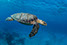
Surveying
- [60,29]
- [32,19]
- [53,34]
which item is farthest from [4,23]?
[32,19]

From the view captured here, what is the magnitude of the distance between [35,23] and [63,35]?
62.9 m

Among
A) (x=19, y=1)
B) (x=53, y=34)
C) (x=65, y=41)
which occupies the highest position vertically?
(x=53, y=34)

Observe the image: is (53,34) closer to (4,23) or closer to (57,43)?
(57,43)

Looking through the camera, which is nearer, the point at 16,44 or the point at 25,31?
the point at 16,44

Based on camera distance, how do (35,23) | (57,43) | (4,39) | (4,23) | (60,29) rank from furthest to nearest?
(60,29)
(4,23)
(57,43)
(4,39)
(35,23)

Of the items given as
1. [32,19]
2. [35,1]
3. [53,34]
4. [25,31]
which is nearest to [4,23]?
[25,31]

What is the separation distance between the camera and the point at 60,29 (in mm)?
71625

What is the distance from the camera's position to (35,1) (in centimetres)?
3209

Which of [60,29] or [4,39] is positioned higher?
[60,29]

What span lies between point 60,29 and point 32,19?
6701 cm

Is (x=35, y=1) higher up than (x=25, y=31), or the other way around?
(x=25, y=31)

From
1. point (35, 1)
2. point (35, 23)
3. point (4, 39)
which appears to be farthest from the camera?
point (4, 39)

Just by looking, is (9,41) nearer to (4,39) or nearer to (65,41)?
(4,39)

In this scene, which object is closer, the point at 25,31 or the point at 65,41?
the point at 65,41
